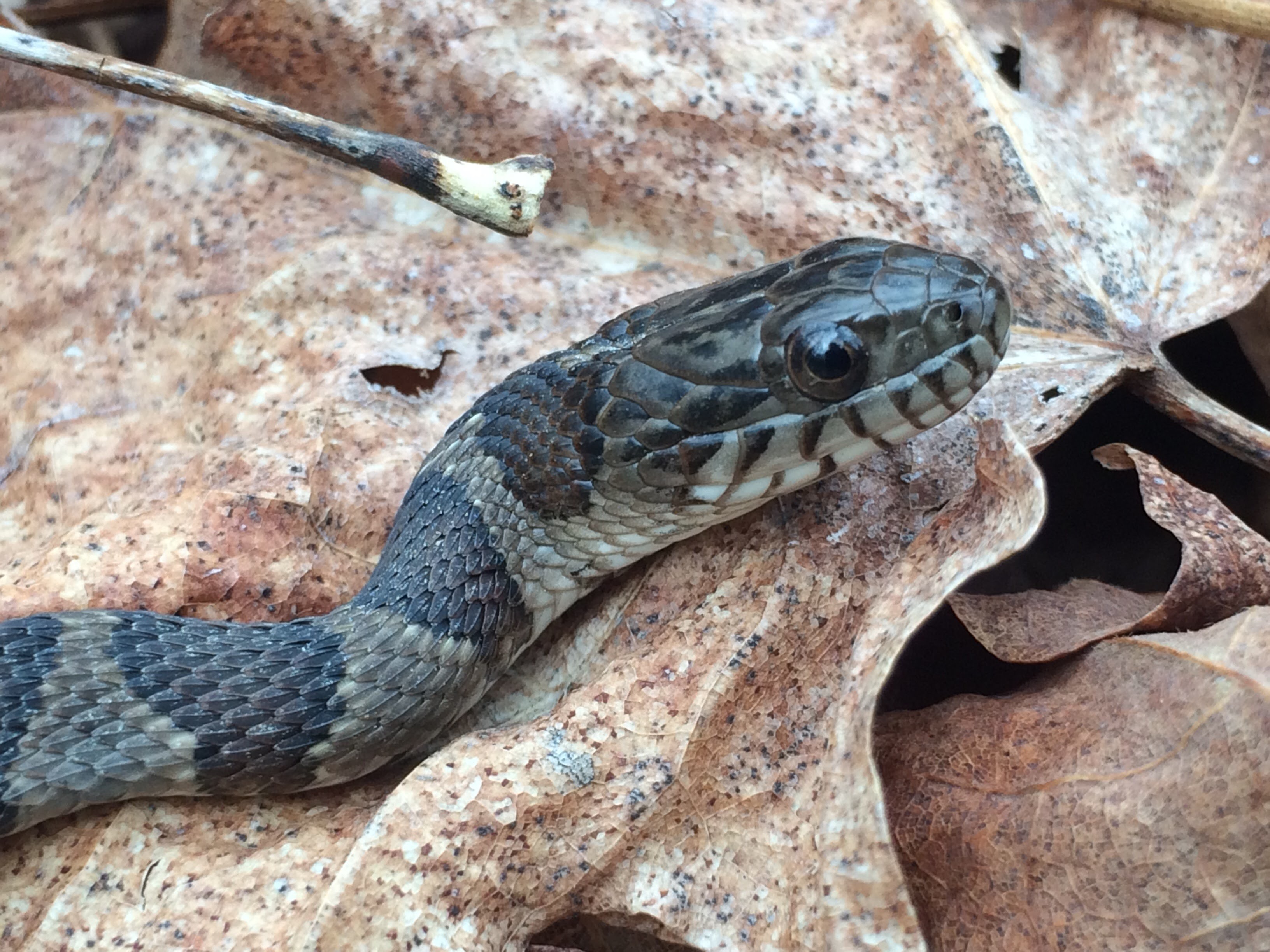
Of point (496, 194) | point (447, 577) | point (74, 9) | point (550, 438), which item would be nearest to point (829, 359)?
point (550, 438)

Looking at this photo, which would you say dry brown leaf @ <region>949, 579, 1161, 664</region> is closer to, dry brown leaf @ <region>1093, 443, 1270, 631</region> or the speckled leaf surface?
dry brown leaf @ <region>1093, 443, 1270, 631</region>

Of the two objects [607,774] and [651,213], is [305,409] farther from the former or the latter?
[607,774]

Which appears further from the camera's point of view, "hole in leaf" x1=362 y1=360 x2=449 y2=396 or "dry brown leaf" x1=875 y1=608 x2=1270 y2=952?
"hole in leaf" x1=362 y1=360 x2=449 y2=396

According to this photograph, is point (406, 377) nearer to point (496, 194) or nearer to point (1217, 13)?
point (496, 194)

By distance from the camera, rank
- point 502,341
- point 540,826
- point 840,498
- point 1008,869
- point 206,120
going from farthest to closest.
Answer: point 206,120 < point 502,341 < point 840,498 < point 540,826 < point 1008,869

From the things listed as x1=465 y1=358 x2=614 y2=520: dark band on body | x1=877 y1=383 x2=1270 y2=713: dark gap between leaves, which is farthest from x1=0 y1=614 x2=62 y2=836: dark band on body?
x1=877 y1=383 x2=1270 y2=713: dark gap between leaves

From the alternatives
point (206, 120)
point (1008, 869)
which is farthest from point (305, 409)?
point (1008, 869)
